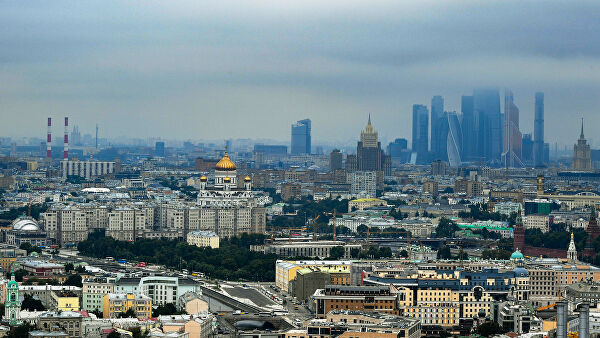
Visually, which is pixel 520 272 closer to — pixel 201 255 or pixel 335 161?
pixel 201 255

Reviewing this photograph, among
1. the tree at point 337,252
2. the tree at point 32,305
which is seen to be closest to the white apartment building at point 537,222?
the tree at point 337,252

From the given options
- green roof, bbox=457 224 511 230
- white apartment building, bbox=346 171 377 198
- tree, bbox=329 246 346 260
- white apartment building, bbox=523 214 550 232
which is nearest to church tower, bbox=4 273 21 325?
tree, bbox=329 246 346 260

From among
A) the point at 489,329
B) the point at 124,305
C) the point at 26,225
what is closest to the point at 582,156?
the point at 26,225

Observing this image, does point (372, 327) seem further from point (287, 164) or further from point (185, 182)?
point (287, 164)

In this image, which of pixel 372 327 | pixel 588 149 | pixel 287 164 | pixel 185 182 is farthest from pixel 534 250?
pixel 287 164

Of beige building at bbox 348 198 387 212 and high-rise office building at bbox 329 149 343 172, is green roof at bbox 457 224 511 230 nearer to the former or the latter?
beige building at bbox 348 198 387 212

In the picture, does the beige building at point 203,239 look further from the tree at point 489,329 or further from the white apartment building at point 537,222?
the tree at point 489,329
